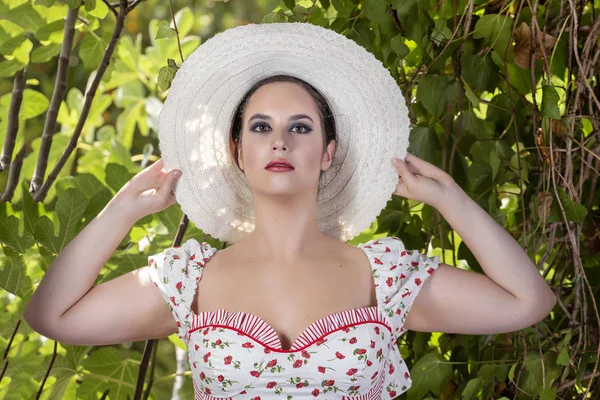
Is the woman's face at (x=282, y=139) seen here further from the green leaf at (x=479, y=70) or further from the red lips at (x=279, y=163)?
the green leaf at (x=479, y=70)

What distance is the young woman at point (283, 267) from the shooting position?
1.24 m

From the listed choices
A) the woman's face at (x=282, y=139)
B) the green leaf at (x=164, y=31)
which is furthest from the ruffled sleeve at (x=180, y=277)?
the green leaf at (x=164, y=31)

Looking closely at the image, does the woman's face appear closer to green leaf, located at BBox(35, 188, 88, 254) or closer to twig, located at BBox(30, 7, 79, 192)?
green leaf, located at BBox(35, 188, 88, 254)

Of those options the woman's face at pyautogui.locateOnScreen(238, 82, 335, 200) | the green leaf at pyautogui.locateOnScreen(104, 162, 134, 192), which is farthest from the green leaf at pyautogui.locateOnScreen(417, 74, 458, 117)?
the green leaf at pyautogui.locateOnScreen(104, 162, 134, 192)

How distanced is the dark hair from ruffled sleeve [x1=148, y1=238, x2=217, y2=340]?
163 millimetres

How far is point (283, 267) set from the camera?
1.30m

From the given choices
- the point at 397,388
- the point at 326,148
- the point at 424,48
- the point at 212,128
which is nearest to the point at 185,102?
the point at 212,128

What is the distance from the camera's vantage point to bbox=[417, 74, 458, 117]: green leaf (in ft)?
5.02

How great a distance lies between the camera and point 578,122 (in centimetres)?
152

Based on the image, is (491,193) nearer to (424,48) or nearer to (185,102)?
(424,48)

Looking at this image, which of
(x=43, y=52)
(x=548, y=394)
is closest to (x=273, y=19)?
(x=43, y=52)

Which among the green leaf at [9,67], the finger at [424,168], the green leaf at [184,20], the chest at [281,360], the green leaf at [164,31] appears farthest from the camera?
the green leaf at [184,20]

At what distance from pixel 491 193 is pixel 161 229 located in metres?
0.69

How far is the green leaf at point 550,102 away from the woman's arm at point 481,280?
19cm
